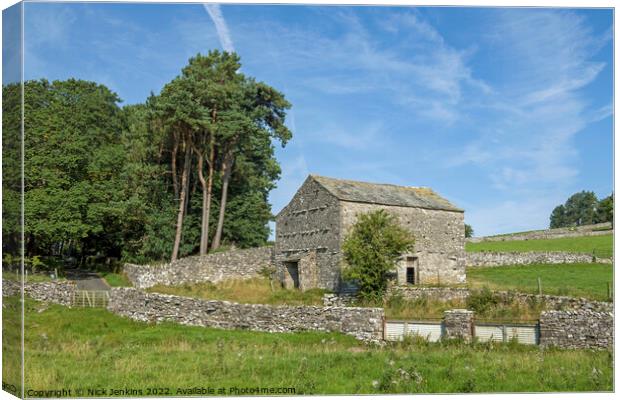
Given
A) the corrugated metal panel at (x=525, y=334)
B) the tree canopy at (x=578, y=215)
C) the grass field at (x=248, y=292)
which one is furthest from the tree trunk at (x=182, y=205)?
the tree canopy at (x=578, y=215)

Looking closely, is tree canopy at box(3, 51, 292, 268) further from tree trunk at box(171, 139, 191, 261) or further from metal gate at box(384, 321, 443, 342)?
metal gate at box(384, 321, 443, 342)

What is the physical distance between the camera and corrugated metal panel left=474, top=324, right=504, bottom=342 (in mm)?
14852

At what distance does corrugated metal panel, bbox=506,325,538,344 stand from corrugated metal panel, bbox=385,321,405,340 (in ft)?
8.72

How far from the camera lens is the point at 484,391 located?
10391 millimetres

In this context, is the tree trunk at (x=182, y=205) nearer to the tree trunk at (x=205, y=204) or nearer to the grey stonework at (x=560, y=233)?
the tree trunk at (x=205, y=204)

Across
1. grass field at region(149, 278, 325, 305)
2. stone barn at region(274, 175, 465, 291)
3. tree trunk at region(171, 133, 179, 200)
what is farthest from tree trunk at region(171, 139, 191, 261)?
stone barn at region(274, 175, 465, 291)

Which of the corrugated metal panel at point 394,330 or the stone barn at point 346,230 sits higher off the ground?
the stone barn at point 346,230

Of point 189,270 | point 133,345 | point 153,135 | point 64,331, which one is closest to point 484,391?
point 133,345

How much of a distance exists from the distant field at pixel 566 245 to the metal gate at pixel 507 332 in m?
21.7

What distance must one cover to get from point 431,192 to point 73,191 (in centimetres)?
1788

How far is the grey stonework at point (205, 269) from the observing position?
91.4ft

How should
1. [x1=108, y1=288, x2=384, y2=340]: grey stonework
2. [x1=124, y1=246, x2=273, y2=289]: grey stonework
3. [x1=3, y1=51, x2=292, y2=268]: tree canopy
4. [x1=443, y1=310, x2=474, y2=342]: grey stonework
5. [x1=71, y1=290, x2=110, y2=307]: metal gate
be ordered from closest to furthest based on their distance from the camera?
[x1=443, y1=310, x2=474, y2=342]: grey stonework → [x1=108, y1=288, x2=384, y2=340]: grey stonework → [x1=71, y1=290, x2=110, y2=307]: metal gate → [x1=3, y1=51, x2=292, y2=268]: tree canopy → [x1=124, y1=246, x2=273, y2=289]: grey stonework

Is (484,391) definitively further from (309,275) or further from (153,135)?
(153,135)

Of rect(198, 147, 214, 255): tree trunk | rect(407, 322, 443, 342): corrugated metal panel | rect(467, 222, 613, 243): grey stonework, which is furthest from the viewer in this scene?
rect(467, 222, 613, 243): grey stonework
